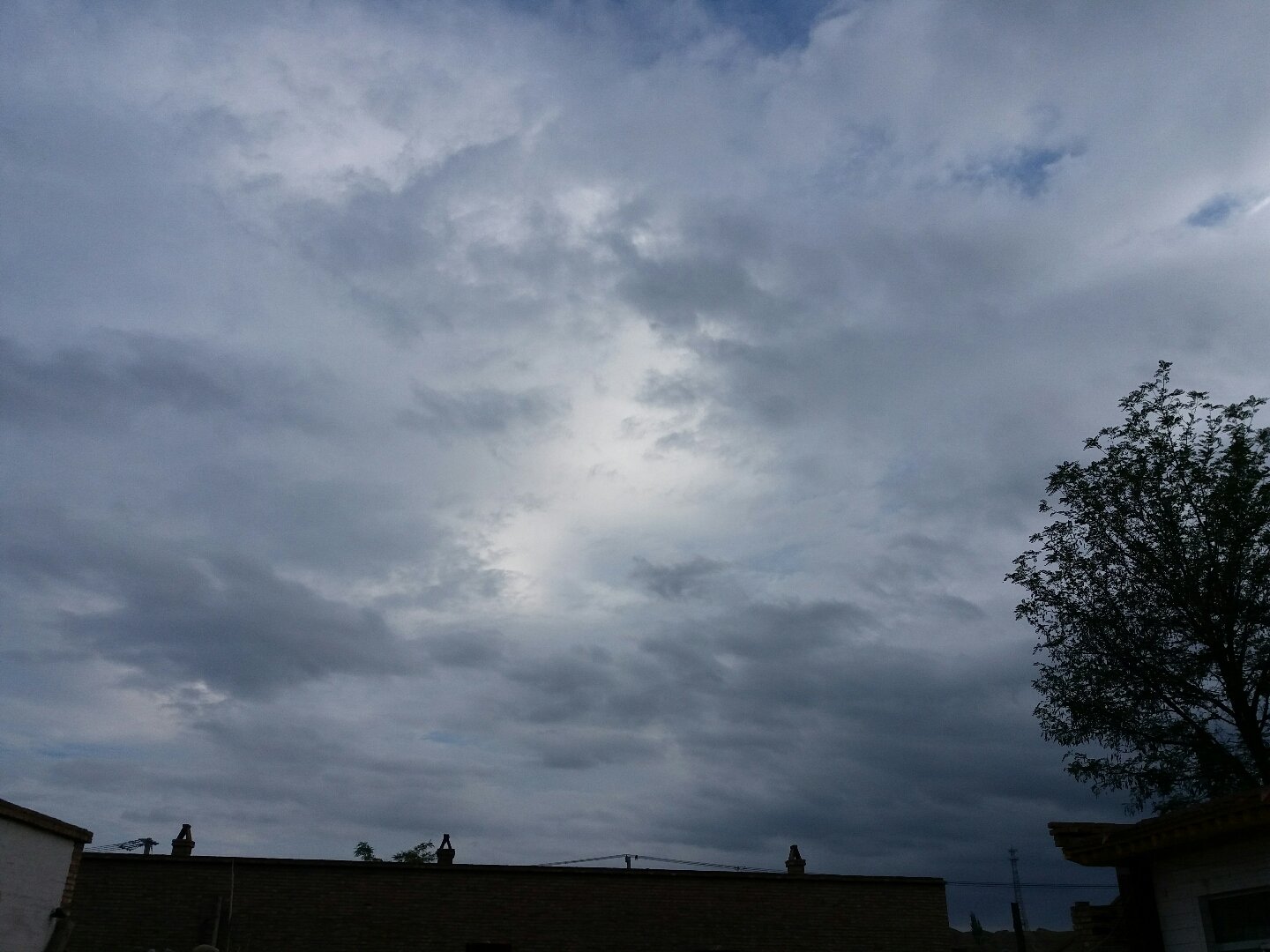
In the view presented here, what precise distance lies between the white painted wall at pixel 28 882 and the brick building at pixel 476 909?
5918 mm

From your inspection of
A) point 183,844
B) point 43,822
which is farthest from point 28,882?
point 183,844

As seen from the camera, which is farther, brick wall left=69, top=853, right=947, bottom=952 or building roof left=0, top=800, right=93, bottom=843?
brick wall left=69, top=853, right=947, bottom=952

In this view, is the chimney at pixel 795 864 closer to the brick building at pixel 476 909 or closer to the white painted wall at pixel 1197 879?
the brick building at pixel 476 909

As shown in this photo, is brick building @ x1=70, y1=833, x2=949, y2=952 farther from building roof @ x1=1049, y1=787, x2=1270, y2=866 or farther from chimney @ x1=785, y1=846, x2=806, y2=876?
building roof @ x1=1049, y1=787, x2=1270, y2=866

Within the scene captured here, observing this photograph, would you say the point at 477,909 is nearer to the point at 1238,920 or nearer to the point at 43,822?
the point at 43,822

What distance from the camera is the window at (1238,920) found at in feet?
37.6

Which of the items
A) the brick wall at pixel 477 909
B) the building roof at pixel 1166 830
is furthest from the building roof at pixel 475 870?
the building roof at pixel 1166 830

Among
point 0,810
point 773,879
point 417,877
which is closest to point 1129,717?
point 773,879

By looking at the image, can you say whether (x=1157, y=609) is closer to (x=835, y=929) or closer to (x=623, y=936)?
(x=835, y=929)

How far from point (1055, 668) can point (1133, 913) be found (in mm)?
10610

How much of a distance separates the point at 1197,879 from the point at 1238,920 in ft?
2.01

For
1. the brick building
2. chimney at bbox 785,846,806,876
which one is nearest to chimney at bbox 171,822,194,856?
the brick building

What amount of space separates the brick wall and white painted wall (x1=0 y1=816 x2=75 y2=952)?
6.46 meters

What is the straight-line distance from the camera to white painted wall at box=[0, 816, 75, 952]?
1486 centimetres
